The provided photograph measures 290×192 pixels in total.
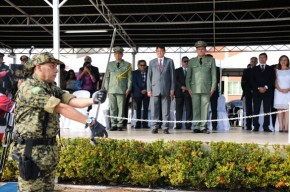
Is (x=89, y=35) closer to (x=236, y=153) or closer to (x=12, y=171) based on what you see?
(x=12, y=171)

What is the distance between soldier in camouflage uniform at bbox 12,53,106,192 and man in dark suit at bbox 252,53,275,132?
568 cm

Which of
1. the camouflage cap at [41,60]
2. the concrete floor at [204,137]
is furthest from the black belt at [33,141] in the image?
the concrete floor at [204,137]

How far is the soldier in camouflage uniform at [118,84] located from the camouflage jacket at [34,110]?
4736mm

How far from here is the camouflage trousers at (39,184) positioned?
3169 millimetres

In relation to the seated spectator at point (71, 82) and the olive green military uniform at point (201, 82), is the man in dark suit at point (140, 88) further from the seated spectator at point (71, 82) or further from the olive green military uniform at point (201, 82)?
the olive green military uniform at point (201, 82)

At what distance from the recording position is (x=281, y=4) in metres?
12.4

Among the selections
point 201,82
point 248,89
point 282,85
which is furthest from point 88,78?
point 282,85

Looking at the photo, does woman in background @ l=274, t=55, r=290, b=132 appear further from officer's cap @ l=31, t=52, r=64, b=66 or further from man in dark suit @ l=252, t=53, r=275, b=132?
officer's cap @ l=31, t=52, r=64, b=66

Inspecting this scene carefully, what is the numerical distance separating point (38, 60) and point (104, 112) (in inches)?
215

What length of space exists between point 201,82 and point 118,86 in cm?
174

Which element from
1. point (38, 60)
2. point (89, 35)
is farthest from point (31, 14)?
point (38, 60)

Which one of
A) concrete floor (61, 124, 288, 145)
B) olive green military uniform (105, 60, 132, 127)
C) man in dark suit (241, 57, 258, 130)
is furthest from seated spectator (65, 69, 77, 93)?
man in dark suit (241, 57, 258, 130)

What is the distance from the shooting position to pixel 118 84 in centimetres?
805

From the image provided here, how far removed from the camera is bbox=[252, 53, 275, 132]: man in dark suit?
8102 mm
